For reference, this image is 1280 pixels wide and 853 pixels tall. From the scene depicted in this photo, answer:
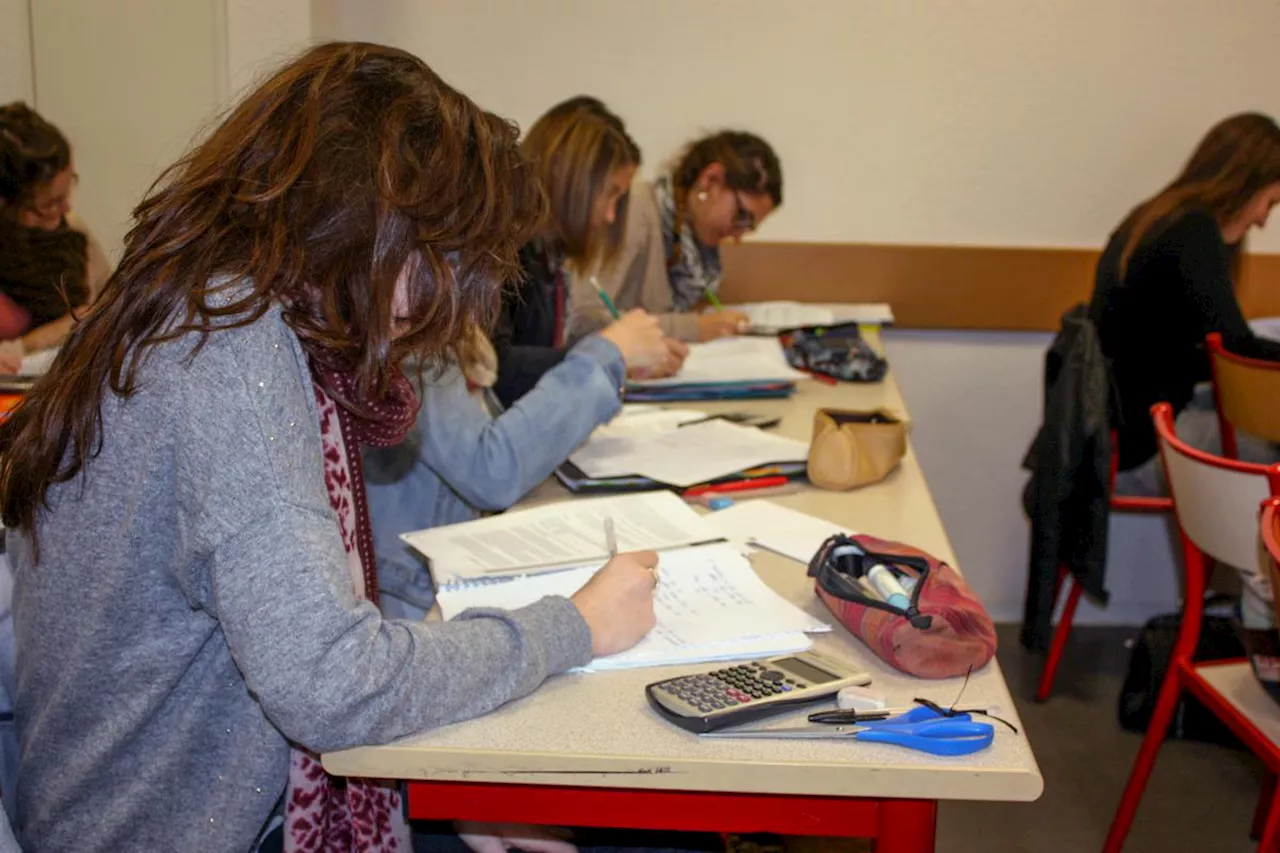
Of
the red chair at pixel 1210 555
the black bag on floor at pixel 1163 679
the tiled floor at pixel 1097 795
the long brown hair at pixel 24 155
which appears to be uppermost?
the long brown hair at pixel 24 155

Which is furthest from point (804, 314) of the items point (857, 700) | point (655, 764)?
point (655, 764)

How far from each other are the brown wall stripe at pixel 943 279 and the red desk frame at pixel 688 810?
8.41 ft

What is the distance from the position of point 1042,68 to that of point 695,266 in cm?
106

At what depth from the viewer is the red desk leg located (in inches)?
42.1

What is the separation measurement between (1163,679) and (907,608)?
1.86 metres

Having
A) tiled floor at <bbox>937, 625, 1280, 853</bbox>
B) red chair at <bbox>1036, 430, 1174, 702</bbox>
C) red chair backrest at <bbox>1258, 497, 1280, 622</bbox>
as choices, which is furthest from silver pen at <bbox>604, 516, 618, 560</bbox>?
red chair at <bbox>1036, 430, 1174, 702</bbox>

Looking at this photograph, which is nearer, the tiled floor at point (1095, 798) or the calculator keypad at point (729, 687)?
the calculator keypad at point (729, 687)

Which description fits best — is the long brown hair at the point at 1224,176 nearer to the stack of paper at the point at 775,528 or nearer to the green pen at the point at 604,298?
the green pen at the point at 604,298

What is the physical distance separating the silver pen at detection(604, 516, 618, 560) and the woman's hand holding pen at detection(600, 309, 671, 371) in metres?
0.44

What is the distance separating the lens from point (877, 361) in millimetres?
2693

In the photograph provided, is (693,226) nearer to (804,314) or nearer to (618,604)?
(804,314)

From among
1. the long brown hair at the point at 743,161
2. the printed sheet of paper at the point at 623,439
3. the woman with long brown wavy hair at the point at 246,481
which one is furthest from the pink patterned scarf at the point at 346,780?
the long brown hair at the point at 743,161

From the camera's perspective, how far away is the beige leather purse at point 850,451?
1.82m

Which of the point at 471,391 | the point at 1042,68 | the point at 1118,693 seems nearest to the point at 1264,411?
the point at 1118,693
